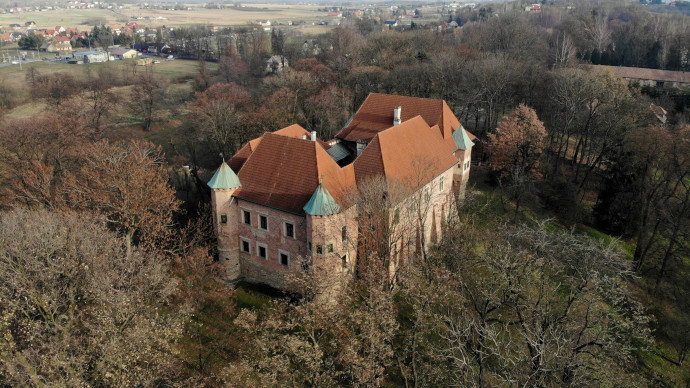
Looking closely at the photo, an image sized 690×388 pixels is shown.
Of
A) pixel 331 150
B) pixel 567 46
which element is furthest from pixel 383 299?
pixel 567 46

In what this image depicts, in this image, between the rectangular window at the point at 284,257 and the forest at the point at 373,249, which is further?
the rectangular window at the point at 284,257

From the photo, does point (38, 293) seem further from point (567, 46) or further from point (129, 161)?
point (567, 46)

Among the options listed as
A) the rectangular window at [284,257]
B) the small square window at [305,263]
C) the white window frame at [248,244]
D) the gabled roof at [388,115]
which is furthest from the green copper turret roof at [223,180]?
the gabled roof at [388,115]

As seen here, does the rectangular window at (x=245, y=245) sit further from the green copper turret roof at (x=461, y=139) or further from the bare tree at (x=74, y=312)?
the green copper turret roof at (x=461, y=139)

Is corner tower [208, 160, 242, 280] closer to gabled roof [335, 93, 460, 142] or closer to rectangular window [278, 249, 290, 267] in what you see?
rectangular window [278, 249, 290, 267]

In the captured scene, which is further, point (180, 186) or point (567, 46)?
point (567, 46)

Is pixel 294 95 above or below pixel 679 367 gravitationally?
above

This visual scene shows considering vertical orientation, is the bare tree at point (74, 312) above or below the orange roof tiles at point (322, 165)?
below
